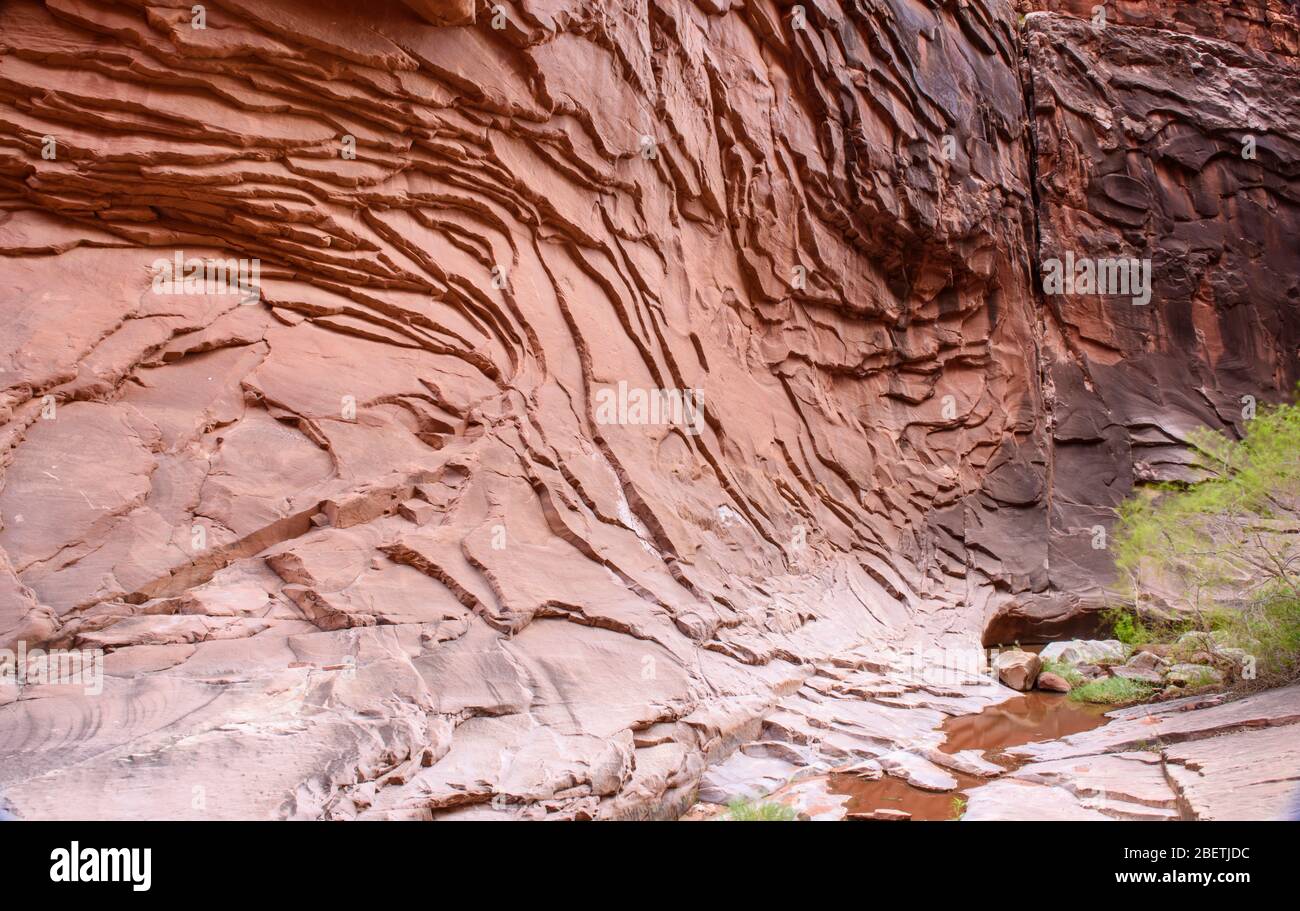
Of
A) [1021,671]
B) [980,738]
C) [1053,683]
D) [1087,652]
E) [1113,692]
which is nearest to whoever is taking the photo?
[980,738]

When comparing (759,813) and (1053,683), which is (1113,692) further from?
(759,813)

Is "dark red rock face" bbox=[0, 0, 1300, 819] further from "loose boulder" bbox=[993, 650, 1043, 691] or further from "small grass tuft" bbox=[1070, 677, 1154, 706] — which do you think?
"small grass tuft" bbox=[1070, 677, 1154, 706]

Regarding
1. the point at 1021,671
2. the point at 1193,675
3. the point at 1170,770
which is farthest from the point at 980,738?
the point at 1021,671

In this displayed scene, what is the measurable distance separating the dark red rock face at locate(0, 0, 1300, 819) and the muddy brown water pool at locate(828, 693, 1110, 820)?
4.54 ft

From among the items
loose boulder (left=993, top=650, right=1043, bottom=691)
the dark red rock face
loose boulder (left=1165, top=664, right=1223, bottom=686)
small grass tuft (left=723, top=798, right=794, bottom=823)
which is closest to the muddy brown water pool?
loose boulder (left=993, top=650, right=1043, bottom=691)

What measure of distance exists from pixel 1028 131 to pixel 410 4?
18.3m

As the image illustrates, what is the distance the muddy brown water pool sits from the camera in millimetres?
6781

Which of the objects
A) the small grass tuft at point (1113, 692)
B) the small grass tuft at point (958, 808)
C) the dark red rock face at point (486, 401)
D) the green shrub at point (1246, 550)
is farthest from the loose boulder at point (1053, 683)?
the small grass tuft at point (958, 808)

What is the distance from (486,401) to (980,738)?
6642 mm

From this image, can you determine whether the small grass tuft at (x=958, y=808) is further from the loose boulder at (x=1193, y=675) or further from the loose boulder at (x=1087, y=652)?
the loose boulder at (x=1087, y=652)

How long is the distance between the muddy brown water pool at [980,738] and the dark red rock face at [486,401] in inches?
54.4

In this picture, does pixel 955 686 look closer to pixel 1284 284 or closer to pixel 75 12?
pixel 75 12

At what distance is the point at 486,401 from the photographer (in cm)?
1056
